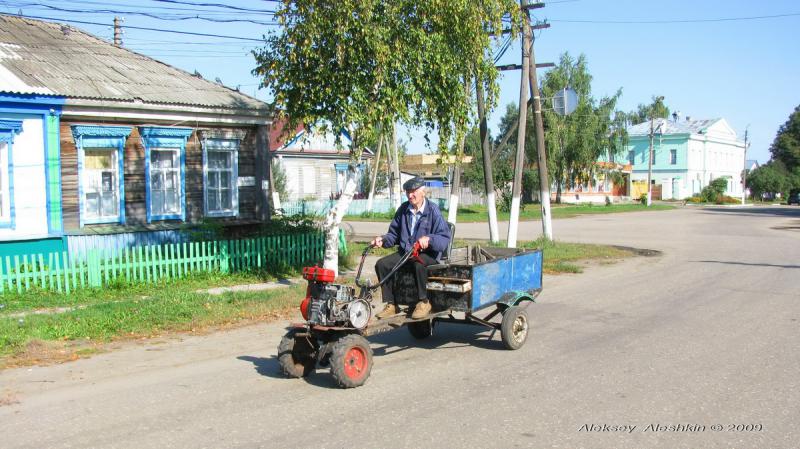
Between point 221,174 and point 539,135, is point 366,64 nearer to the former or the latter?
point 221,174

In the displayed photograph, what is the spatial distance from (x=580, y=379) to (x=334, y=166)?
32592mm

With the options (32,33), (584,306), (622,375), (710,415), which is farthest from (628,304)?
(32,33)

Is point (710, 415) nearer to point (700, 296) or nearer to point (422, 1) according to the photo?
point (700, 296)

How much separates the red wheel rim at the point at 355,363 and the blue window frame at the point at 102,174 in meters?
9.99

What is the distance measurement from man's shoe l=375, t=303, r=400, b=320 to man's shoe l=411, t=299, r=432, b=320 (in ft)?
0.72

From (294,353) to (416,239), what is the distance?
6.01ft

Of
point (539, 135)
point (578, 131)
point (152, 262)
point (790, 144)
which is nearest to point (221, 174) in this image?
point (152, 262)

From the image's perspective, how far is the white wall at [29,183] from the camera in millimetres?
13070

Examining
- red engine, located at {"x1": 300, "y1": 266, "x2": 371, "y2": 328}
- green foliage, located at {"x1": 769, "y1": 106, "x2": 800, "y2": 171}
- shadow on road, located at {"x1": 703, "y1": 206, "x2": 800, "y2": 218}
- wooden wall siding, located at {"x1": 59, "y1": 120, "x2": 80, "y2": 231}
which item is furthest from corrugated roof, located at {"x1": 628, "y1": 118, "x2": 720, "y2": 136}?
red engine, located at {"x1": 300, "y1": 266, "x2": 371, "y2": 328}

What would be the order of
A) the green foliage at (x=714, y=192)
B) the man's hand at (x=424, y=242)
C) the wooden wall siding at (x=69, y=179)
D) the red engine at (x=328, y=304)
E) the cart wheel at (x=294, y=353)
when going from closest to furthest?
the red engine at (x=328, y=304) < the cart wheel at (x=294, y=353) < the man's hand at (x=424, y=242) < the wooden wall siding at (x=69, y=179) < the green foliage at (x=714, y=192)

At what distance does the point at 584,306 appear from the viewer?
10.8m

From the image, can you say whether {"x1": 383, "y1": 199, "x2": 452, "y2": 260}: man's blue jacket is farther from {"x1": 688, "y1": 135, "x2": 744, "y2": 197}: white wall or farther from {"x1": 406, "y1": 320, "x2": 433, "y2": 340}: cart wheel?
{"x1": 688, "y1": 135, "x2": 744, "y2": 197}: white wall

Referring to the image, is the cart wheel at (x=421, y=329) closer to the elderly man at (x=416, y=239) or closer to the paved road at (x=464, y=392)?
the paved road at (x=464, y=392)

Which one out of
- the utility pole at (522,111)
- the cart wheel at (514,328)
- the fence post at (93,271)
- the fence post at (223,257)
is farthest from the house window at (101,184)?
the cart wheel at (514,328)
